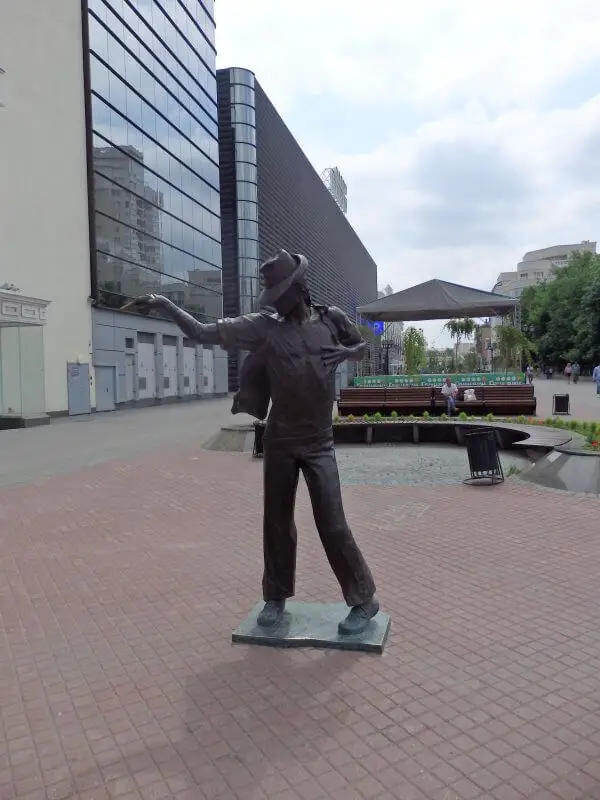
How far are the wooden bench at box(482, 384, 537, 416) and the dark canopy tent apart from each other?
3.34 m

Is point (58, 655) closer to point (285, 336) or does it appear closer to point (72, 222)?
point (285, 336)

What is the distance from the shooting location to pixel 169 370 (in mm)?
34031

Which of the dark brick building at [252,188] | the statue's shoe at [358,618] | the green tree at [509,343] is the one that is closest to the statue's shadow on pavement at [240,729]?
the statue's shoe at [358,618]

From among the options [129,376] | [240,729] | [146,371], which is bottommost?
[240,729]

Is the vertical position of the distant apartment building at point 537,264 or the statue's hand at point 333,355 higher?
the distant apartment building at point 537,264

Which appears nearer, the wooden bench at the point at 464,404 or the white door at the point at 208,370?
the wooden bench at the point at 464,404

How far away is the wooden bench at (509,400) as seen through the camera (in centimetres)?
1636

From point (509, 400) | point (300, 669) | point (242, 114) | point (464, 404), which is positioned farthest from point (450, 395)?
point (242, 114)

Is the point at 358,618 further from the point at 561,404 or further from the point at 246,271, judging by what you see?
the point at 246,271

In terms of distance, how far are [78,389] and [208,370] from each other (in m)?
14.8

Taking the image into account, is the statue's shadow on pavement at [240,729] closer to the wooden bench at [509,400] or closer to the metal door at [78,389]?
the wooden bench at [509,400]

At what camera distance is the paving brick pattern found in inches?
103

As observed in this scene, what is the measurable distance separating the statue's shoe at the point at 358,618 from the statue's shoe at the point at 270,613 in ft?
1.32

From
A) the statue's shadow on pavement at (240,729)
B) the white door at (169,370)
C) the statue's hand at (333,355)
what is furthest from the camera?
the white door at (169,370)
